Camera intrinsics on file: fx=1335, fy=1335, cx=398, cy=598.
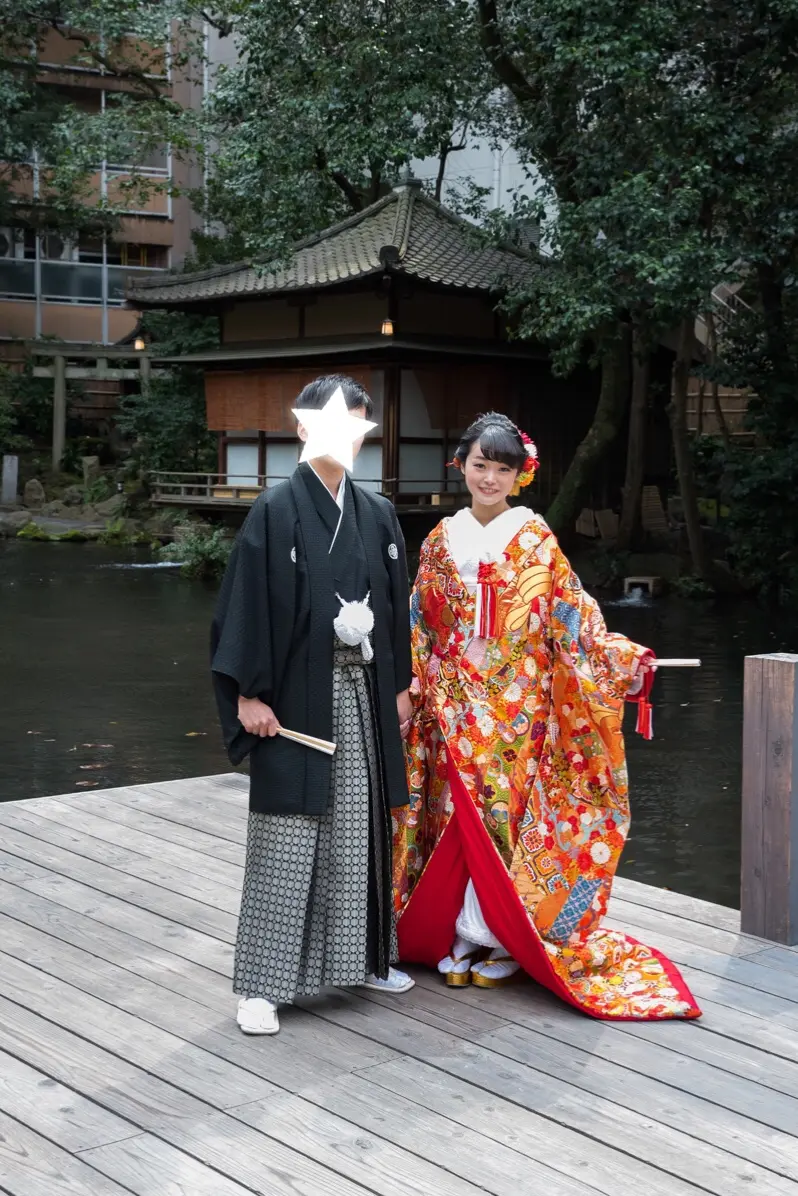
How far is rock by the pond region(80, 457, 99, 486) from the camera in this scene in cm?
2684

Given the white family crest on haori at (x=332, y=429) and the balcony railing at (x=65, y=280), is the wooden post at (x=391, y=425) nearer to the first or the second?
the balcony railing at (x=65, y=280)

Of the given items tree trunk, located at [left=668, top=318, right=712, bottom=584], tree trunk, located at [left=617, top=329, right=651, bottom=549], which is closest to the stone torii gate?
tree trunk, located at [left=617, top=329, right=651, bottom=549]

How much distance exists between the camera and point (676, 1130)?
2682 millimetres

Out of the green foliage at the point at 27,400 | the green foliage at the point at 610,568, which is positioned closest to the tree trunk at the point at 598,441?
the green foliage at the point at 610,568

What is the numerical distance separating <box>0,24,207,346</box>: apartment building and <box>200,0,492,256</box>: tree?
614 inches

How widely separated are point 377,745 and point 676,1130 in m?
1.18

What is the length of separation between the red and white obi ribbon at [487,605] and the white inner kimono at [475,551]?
0.02 metres

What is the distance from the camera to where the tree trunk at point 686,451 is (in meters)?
17.0

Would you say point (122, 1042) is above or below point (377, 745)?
below

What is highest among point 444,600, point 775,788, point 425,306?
point 425,306

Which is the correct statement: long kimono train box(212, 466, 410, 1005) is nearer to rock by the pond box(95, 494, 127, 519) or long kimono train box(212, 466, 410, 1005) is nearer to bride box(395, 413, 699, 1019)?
bride box(395, 413, 699, 1019)

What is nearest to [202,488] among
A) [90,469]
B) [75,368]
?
[90,469]

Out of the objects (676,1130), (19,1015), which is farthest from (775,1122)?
(19,1015)

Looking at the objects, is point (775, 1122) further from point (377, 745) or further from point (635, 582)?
point (635, 582)
